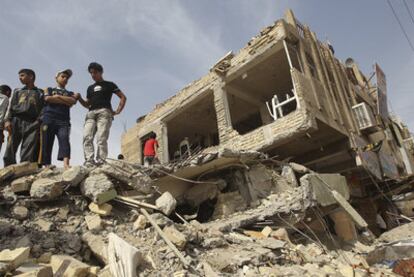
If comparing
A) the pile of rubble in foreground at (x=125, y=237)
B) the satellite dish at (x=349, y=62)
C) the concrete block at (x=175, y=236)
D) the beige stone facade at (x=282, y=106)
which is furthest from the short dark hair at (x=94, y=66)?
the satellite dish at (x=349, y=62)

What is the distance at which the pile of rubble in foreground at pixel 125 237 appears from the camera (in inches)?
122

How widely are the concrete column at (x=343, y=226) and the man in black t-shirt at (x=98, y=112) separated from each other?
541 cm

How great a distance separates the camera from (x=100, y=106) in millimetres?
5410

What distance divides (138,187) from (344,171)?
25.0ft

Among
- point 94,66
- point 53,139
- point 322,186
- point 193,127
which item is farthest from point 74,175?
point 193,127

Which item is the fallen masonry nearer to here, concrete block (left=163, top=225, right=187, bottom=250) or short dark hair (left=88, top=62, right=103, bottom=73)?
concrete block (left=163, top=225, right=187, bottom=250)

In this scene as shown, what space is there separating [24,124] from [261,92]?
8313 millimetres

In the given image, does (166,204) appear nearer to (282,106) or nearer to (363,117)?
(282,106)

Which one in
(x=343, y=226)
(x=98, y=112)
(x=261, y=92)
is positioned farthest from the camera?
(x=261, y=92)

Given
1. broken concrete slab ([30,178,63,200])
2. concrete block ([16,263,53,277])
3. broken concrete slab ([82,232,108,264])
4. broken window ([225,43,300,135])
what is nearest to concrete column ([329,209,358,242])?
broken window ([225,43,300,135])

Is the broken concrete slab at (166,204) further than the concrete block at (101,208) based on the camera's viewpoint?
Yes

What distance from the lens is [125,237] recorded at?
3.74m

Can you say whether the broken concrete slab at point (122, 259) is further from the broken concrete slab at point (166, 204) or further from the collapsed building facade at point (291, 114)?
the collapsed building facade at point (291, 114)

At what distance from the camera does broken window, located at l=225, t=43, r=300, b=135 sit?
961 centimetres
